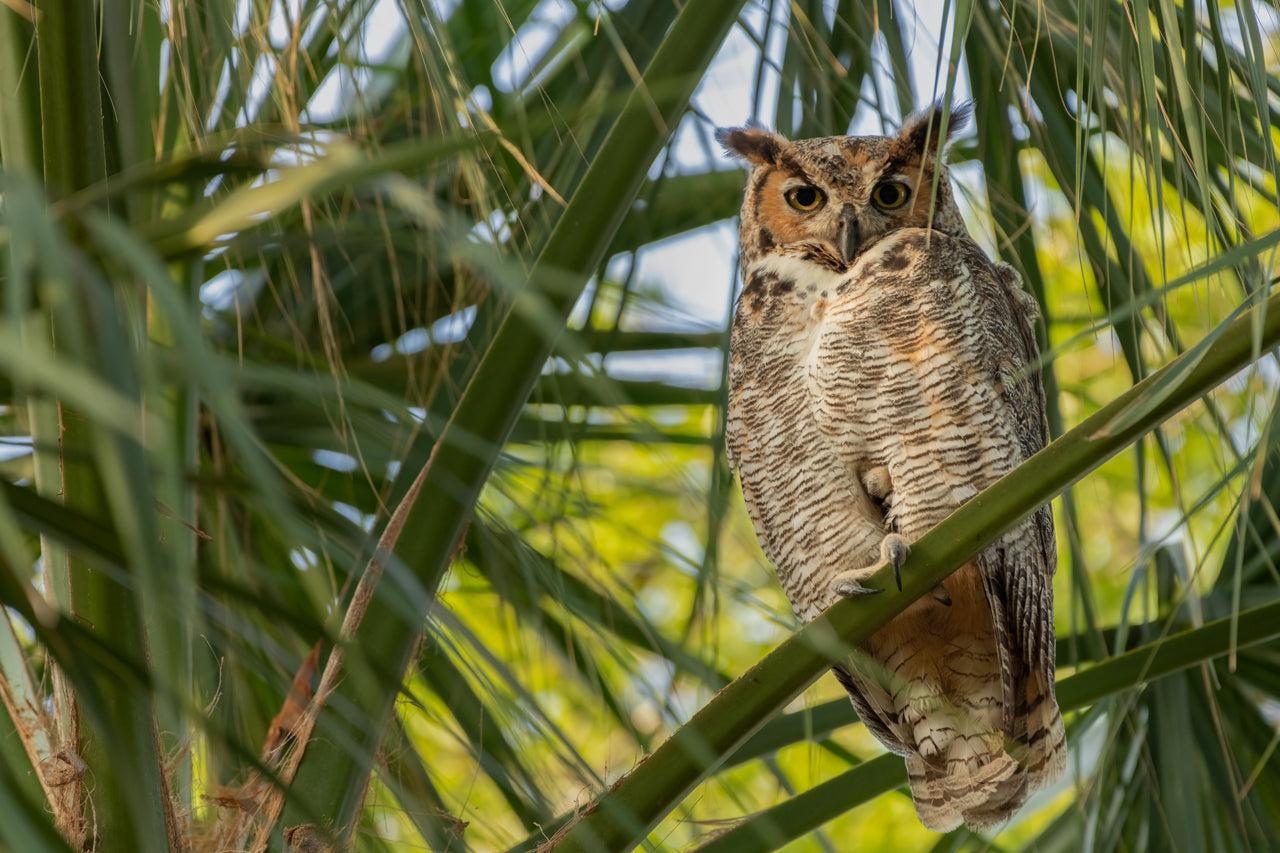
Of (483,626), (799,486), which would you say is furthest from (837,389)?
(483,626)

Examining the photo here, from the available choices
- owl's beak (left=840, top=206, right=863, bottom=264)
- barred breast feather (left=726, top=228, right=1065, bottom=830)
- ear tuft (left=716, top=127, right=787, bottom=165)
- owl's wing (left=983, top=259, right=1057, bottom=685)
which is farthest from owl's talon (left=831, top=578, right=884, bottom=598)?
ear tuft (left=716, top=127, right=787, bottom=165)

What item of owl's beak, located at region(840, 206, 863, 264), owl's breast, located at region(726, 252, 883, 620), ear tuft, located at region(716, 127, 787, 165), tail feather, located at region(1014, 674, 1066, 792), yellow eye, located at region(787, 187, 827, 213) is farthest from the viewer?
ear tuft, located at region(716, 127, 787, 165)

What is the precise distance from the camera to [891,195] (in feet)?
7.38

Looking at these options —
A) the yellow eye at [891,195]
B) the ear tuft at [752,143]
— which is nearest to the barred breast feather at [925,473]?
the yellow eye at [891,195]

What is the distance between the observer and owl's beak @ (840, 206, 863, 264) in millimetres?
2158

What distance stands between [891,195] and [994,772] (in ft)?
3.24

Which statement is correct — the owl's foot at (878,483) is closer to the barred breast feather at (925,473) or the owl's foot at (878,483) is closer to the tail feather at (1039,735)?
the barred breast feather at (925,473)

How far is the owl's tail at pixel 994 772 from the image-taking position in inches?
75.3

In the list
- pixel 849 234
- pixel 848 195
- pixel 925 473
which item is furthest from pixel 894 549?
pixel 848 195

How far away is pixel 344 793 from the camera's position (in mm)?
1375

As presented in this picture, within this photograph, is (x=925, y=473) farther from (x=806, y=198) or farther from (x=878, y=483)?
(x=806, y=198)

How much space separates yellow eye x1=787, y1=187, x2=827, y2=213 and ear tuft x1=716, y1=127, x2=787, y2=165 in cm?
10

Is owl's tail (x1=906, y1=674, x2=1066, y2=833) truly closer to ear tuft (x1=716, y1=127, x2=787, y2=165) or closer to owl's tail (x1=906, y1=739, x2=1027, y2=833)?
owl's tail (x1=906, y1=739, x2=1027, y2=833)

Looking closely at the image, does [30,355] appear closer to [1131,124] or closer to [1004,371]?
[1131,124]
